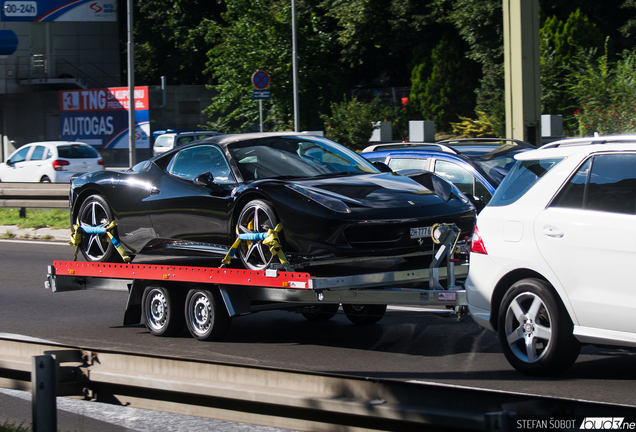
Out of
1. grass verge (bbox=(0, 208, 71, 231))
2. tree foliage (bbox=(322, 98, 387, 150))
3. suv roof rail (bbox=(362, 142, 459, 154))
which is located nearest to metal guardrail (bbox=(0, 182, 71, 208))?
grass verge (bbox=(0, 208, 71, 231))

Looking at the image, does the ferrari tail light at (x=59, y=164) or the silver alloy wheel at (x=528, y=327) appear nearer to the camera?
the silver alloy wheel at (x=528, y=327)

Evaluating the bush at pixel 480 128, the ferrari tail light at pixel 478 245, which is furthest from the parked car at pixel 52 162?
the ferrari tail light at pixel 478 245

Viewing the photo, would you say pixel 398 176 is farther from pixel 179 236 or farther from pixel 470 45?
pixel 470 45

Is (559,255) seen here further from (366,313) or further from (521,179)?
(366,313)

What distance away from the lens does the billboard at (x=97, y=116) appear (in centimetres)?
4203

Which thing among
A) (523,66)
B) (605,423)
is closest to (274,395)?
(605,423)

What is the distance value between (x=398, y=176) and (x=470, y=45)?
2679cm

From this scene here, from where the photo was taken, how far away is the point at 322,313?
28.5 feet

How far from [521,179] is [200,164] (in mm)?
3165

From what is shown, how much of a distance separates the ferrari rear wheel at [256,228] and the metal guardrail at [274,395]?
3378 mm

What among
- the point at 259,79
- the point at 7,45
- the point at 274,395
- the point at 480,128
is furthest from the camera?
the point at 7,45

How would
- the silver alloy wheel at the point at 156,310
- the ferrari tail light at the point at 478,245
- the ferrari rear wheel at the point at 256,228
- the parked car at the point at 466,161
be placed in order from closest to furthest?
the ferrari tail light at the point at 478,245 → the ferrari rear wheel at the point at 256,228 → the silver alloy wheel at the point at 156,310 → the parked car at the point at 466,161

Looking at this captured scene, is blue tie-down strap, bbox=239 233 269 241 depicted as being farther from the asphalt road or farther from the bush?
the bush

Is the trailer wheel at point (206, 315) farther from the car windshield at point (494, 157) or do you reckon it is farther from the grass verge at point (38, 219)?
the grass verge at point (38, 219)
